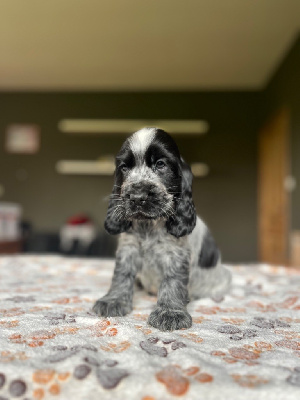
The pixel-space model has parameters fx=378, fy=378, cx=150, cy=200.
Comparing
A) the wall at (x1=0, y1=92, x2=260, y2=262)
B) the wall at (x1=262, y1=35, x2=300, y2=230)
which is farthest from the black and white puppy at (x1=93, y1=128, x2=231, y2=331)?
the wall at (x1=0, y1=92, x2=260, y2=262)

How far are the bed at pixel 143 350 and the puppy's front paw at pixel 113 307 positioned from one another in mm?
29

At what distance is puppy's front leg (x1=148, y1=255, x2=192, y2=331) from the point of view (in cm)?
115

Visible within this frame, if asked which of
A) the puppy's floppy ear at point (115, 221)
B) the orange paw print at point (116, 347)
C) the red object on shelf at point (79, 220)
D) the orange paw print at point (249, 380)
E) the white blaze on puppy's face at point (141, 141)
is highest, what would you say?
the white blaze on puppy's face at point (141, 141)

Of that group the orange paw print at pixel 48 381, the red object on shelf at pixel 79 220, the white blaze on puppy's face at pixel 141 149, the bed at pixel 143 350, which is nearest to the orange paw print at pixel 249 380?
the bed at pixel 143 350

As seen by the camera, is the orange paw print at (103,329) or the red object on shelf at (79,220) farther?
the red object on shelf at (79,220)

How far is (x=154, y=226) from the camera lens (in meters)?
1.37

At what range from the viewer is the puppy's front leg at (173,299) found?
1.15 meters

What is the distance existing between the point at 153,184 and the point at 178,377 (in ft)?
2.03

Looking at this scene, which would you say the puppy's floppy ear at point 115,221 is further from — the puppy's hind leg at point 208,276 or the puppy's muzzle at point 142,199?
the puppy's hind leg at point 208,276

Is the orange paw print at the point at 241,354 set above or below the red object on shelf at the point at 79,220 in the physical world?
below

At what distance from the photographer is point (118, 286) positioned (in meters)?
1.37

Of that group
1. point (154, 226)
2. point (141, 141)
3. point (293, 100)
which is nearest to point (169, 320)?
point (154, 226)

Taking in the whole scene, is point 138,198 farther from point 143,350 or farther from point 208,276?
point 208,276

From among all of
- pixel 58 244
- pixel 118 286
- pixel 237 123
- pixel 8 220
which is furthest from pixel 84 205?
pixel 118 286
